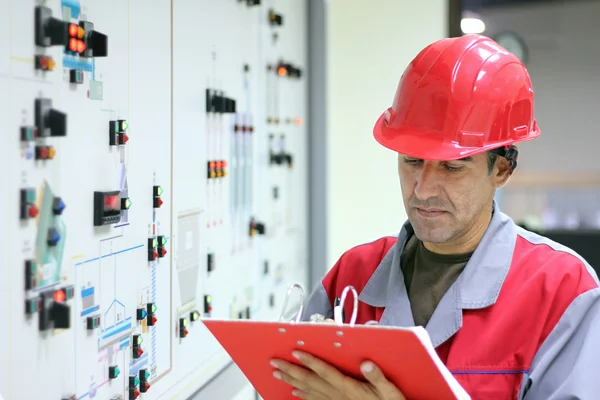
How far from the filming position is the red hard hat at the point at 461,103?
1.32 meters

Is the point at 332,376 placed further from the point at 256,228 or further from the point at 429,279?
the point at 256,228

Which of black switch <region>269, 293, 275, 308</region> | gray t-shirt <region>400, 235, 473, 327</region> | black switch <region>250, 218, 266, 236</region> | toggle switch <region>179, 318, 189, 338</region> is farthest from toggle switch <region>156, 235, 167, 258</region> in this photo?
black switch <region>269, 293, 275, 308</region>

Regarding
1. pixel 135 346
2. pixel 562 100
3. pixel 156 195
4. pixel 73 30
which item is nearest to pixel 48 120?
pixel 73 30

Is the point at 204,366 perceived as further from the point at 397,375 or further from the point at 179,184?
the point at 397,375

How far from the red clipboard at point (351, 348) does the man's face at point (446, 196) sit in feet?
1.06

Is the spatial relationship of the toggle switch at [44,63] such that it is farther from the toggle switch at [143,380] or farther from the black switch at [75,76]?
the toggle switch at [143,380]

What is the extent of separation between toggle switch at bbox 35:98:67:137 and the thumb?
606mm

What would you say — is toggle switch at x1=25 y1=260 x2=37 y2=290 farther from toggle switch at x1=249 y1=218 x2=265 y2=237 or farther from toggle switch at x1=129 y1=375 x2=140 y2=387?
toggle switch at x1=249 y1=218 x2=265 y2=237

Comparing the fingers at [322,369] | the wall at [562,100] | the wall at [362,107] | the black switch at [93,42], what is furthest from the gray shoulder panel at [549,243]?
the wall at [562,100]

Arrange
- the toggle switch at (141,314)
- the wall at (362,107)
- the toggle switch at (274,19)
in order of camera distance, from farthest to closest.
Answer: the wall at (362,107), the toggle switch at (274,19), the toggle switch at (141,314)

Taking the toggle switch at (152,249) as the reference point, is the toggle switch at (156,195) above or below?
above

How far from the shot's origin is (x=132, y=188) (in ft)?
4.58

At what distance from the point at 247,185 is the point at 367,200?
83 cm

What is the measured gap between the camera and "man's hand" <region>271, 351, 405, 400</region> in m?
1.11
